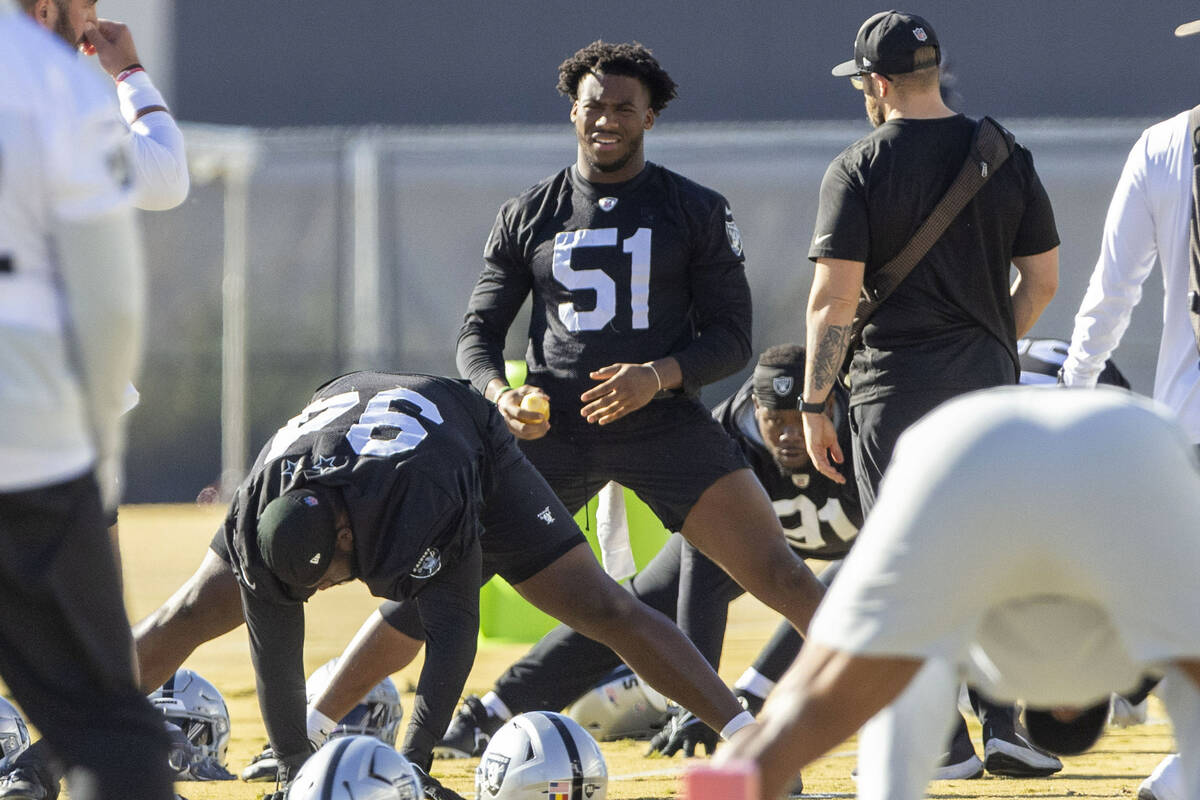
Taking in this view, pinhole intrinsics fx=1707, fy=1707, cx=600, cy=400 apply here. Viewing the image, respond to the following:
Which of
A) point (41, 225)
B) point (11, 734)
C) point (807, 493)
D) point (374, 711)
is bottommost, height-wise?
point (374, 711)

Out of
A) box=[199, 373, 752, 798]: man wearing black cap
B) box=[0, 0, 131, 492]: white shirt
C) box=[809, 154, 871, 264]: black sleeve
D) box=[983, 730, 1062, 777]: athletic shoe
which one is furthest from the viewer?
box=[983, 730, 1062, 777]: athletic shoe

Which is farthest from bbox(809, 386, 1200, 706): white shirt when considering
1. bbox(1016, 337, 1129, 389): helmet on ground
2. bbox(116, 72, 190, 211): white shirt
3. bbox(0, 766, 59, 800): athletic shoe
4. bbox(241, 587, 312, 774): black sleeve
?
bbox(1016, 337, 1129, 389): helmet on ground

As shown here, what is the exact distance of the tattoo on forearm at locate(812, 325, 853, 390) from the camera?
17.5 ft

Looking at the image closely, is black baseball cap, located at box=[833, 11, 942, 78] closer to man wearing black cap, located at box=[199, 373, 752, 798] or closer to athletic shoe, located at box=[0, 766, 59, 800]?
man wearing black cap, located at box=[199, 373, 752, 798]

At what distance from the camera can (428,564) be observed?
4441mm

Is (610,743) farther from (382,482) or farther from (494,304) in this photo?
(382,482)

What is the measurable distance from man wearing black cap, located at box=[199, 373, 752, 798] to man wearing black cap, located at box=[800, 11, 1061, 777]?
102 centimetres

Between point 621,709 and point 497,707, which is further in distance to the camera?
point 621,709

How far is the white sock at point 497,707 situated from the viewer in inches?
251

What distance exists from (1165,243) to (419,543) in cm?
233

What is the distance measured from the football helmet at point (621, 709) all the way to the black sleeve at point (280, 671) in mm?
2469

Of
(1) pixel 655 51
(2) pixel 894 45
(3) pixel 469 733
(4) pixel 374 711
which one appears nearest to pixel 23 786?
(4) pixel 374 711

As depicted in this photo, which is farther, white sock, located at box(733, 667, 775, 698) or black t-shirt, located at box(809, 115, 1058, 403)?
white sock, located at box(733, 667, 775, 698)

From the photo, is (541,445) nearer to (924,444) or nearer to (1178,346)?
(1178,346)
